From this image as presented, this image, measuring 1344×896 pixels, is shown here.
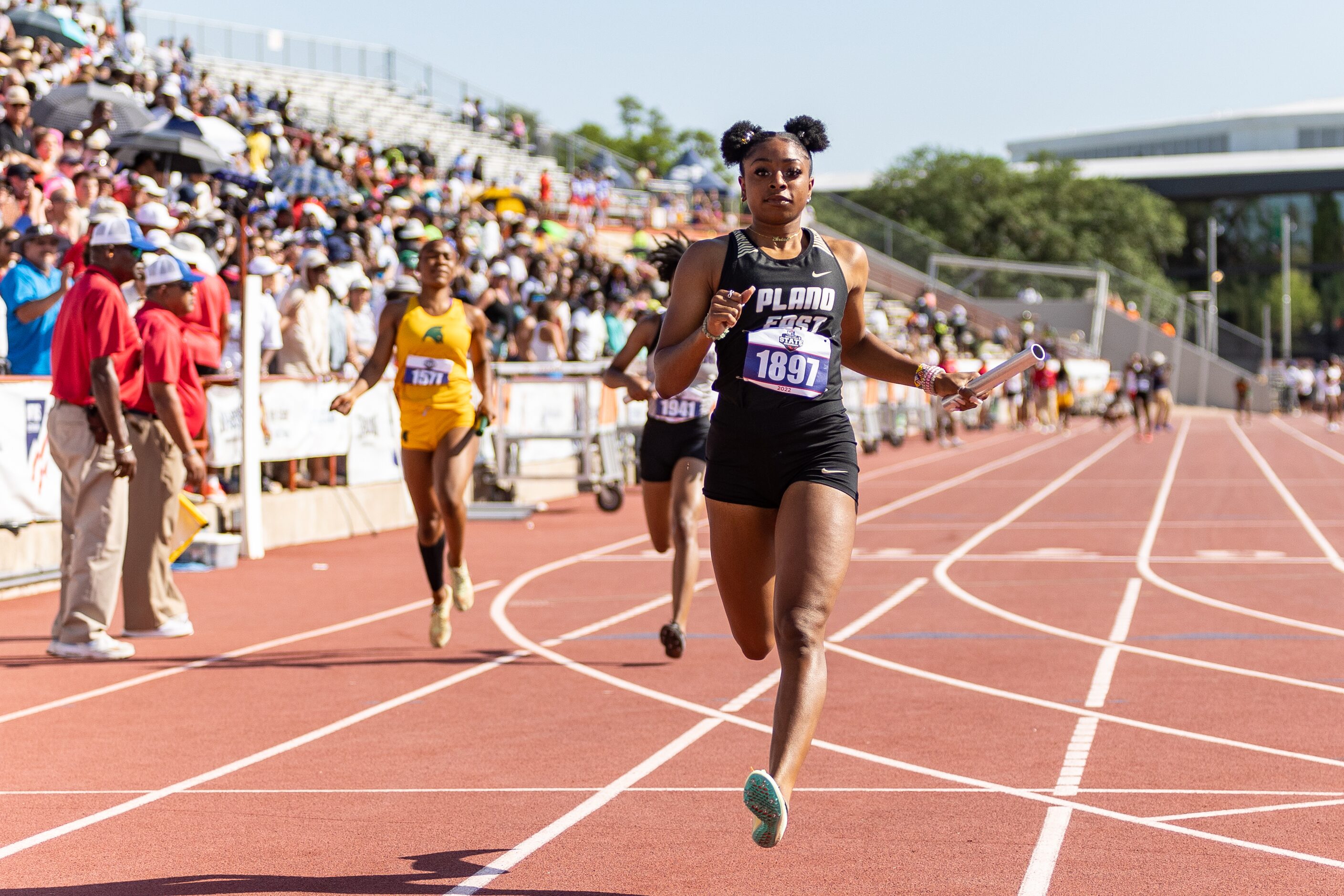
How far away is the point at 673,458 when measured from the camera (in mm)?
9258

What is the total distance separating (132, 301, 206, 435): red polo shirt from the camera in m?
9.62

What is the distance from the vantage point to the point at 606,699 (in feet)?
26.2

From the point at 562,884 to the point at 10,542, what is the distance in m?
8.16

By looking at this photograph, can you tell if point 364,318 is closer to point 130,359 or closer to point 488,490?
point 488,490

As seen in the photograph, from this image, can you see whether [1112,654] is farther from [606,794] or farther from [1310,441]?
[1310,441]

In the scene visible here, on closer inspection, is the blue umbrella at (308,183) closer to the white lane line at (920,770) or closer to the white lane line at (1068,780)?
the white lane line at (920,770)

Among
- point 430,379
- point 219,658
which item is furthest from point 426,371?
point 219,658

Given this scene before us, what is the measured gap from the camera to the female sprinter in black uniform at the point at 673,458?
353 inches

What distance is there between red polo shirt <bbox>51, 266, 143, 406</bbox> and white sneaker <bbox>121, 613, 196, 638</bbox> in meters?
1.70

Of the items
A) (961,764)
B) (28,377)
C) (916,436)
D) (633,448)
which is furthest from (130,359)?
(916,436)

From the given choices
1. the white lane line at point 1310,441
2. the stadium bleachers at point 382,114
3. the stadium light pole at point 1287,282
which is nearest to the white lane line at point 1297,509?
the white lane line at point 1310,441

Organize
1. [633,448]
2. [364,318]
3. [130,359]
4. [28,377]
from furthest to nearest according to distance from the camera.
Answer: [633,448] → [364,318] → [28,377] → [130,359]

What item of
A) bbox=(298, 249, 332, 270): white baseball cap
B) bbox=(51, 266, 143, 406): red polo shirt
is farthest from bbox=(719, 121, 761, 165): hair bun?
bbox=(298, 249, 332, 270): white baseball cap

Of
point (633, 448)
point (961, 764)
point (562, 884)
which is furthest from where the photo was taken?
point (633, 448)
